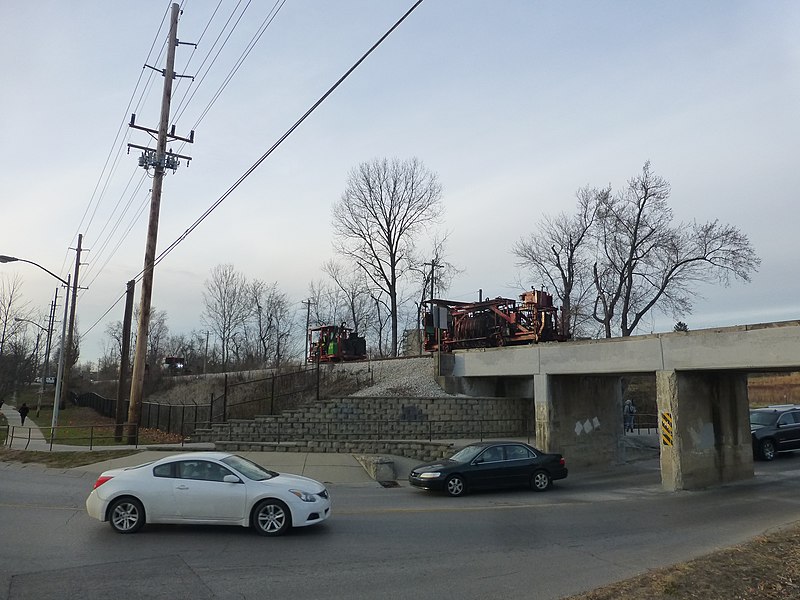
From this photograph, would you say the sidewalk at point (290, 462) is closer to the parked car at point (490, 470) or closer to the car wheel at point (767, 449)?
the parked car at point (490, 470)

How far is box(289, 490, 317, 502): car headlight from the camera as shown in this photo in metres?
9.74

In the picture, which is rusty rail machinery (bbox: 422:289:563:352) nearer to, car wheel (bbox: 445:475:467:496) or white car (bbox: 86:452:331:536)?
car wheel (bbox: 445:475:467:496)

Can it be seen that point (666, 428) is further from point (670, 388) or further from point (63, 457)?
point (63, 457)

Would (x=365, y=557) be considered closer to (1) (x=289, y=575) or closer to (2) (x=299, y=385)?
(1) (x=289, y=575)

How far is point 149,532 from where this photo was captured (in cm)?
966

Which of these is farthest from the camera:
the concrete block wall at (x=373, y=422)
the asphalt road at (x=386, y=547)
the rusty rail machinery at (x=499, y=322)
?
the rusty rail machinery at (x=499, y=322)

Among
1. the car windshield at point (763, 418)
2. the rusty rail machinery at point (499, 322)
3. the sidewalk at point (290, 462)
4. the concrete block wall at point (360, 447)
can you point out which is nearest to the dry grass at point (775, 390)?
the car windshield at point (763, 418)

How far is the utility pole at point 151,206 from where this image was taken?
850 inches

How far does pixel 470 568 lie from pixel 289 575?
7.87ft

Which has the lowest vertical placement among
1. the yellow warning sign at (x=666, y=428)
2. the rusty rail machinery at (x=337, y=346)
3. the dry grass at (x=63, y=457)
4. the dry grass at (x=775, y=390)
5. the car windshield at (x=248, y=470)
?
the dry grass at (x=63, y=457)

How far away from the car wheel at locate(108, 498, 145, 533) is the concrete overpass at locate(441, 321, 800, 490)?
14.0 metres

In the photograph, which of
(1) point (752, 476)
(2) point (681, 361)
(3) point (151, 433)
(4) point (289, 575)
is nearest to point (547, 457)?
(2) point (681, 361)

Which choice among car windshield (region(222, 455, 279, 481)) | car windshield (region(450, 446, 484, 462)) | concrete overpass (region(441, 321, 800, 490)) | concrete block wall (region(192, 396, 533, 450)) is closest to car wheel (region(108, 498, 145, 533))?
car windshield (region(222, 455, 279, 481))

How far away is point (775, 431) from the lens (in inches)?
912
